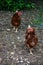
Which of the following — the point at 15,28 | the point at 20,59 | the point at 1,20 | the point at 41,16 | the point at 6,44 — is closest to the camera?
the point at 20,59

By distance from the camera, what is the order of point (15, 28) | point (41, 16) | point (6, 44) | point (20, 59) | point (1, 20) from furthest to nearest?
1. point (41, 16)
2. point (1, 20)
3. point (15, 28)
4. point (6, 44)
5. point (20, 59)

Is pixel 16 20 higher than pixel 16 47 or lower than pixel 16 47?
higher

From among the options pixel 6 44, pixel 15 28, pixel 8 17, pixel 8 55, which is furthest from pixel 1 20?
pixel 8 55

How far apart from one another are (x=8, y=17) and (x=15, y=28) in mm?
1158

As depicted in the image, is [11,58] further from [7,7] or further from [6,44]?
[7,7]

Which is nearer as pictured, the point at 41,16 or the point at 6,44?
the point at 6,44

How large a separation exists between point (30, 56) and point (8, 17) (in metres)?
2.62

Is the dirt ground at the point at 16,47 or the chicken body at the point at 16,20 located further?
the chicken body at the point at 16,20

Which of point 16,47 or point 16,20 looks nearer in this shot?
point 16,47

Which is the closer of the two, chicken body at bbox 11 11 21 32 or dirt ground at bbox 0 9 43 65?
dirt ground at bbox 0 9 43 65

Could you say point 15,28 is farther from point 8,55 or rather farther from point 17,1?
point 17,1

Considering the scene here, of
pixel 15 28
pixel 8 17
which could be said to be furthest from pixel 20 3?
pixel 15 28

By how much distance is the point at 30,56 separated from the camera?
18.3ft

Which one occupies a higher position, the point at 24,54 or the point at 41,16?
the point at 24,54
